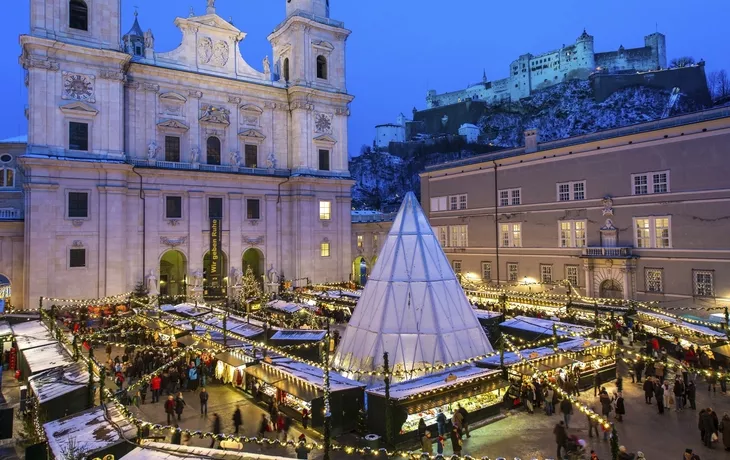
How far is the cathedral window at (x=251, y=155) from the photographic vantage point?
137ft

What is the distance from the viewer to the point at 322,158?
146ft

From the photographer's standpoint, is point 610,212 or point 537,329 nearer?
point 537,329

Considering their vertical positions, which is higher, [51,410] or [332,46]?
[332,46]

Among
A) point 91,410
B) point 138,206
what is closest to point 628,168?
point 91,410

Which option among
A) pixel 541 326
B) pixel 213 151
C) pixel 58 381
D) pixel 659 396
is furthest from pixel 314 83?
pixel 659 396

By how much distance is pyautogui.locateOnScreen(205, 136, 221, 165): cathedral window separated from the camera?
4003cm

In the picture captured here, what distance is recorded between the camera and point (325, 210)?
4381 centimetres

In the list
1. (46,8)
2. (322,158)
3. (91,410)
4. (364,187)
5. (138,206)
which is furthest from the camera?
(364,187)

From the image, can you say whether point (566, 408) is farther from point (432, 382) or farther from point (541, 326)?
point (541, 326)

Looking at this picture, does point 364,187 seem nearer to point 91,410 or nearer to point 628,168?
point 628,168

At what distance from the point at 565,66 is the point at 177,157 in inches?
3839

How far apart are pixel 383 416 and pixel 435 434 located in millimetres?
1901

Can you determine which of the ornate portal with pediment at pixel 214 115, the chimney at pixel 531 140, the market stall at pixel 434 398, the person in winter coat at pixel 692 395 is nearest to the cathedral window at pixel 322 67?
the ornate portal with pediment at pixel 214 115

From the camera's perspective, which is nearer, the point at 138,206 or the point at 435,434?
the point at 435,434
